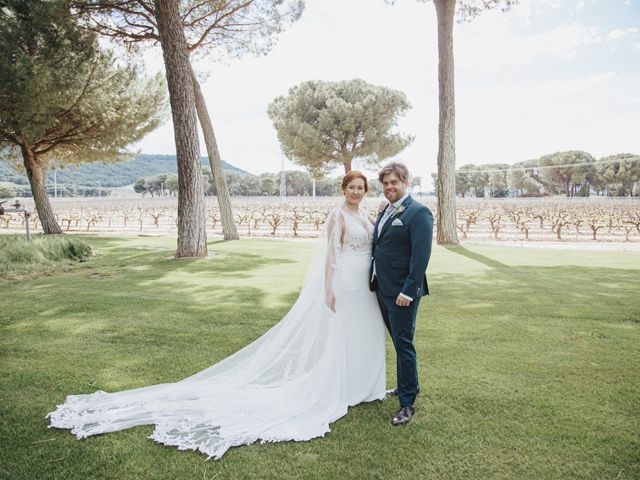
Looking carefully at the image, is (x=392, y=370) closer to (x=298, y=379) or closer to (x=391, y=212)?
(x=298, y=379)

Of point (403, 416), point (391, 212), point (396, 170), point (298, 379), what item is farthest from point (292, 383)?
point (396, 170)

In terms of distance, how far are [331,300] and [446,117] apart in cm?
957

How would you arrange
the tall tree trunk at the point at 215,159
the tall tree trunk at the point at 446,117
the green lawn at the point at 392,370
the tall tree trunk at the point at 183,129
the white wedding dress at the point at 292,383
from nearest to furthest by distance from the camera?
the green lawn at the point at 392,370 < the white wedding dress at the point at 292,383 < the tall tree trunk at the point at 183,129 < the tall tree trunk at the point at 446,117 < the tall tree trunk at the point at 215,159

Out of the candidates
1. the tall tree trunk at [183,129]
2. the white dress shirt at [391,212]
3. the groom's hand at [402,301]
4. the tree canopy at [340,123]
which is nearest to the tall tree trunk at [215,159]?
the tall tree trunk at [183,129]

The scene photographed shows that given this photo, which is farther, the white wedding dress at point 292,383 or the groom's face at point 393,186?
the groom's face at point 393,186

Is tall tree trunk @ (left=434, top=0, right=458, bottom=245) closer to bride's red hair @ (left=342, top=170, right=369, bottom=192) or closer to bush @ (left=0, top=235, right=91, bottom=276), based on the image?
bush @ (left=0, top=235, right=91, bottom=276)

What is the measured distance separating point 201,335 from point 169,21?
756cm

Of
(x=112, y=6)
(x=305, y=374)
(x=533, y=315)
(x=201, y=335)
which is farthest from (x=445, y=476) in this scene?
(x=112, y=6)

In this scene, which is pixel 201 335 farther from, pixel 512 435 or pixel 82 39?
pixel 82 39

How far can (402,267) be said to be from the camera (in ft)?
9.34

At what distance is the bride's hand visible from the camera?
10.1 feet

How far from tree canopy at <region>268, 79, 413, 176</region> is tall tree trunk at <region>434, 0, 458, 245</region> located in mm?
17926

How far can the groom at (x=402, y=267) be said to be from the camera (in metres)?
2.74

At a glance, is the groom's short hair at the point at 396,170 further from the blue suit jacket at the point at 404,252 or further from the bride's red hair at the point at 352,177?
the bride's red hair at the point at 352,177
